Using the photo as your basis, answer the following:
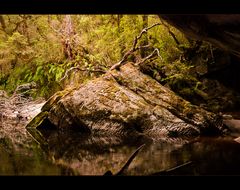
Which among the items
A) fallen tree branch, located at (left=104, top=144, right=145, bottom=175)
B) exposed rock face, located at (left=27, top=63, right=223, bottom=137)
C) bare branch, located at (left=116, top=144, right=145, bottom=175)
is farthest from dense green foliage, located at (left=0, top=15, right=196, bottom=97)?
fallen tree branch, located at (left=104, top=144, right=145, bottom=175)

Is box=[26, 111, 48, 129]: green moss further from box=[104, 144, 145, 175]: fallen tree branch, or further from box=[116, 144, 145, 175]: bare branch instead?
box=[104, 144, 145, 175]: fallen tree branch

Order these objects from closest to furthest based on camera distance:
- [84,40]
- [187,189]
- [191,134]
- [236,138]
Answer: [187,189], [236,138], [191,134], [84,40]

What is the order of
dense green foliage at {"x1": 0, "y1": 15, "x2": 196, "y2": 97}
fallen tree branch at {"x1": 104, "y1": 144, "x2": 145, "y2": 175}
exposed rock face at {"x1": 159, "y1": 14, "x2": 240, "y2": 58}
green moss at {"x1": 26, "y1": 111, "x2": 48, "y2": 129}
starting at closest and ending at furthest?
fallen tree branch at {"x1": 104, "y1": 144, "x2": 145, "y2": 175}
exposed rock face at {"x1": 159, "y1": 14, "x2": 240, "y2": 58}
green moss at {"x1": 26, "y1": 111, "x2": 48, "y2": 129}
dense green foliage at {"x1": 0, "y1": 15, "x2": 196, "y2": 97}

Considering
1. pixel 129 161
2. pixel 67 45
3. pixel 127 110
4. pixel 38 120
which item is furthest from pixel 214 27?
pixel 67 45

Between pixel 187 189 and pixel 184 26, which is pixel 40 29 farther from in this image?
pixel 187 189

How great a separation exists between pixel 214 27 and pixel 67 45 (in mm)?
9471

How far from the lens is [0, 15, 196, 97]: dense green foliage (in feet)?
38.5

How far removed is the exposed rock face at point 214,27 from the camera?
5770mm

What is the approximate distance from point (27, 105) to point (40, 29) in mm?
4220

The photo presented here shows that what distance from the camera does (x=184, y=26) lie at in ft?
21.2

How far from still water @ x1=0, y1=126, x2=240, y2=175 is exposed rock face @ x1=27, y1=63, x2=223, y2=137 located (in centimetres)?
59

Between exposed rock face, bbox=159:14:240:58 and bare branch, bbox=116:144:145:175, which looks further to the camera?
exposed rock face, bbox=159:14:240:58

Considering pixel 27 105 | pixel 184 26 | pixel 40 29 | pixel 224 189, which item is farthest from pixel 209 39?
pixel 40 29

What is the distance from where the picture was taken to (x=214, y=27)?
6.11 metres
